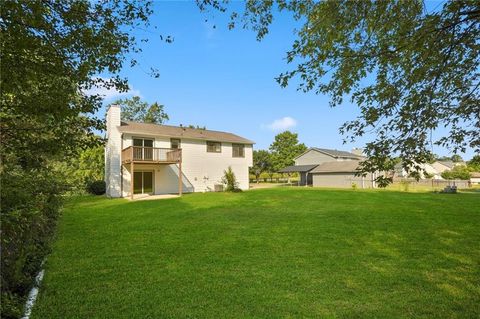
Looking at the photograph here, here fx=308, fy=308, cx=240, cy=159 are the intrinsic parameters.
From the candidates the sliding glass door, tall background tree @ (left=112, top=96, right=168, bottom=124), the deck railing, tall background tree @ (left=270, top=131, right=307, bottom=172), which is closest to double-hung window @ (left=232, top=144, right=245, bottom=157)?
the deck railing

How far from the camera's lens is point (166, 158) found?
2156 centimetres

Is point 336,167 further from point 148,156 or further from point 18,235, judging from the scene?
point 18,235

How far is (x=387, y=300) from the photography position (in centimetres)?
381

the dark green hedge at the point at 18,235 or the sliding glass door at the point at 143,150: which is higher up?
the sliding glass door at the point at 143,150

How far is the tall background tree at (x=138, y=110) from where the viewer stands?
35.3 metres

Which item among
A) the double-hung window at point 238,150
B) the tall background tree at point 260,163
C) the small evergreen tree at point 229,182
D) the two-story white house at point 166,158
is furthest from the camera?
the tall background tree at point 260,163

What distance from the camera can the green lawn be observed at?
362 centimetres

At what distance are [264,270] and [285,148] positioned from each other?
170ft

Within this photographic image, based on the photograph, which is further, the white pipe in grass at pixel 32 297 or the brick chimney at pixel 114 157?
the brick chimney at pixel 114 157

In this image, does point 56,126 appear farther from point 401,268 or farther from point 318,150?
point 318,150

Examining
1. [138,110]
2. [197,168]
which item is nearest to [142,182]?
[197,168]

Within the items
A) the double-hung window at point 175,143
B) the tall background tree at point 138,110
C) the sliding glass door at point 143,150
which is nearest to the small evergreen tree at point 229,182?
the double-hung window at point 175,143

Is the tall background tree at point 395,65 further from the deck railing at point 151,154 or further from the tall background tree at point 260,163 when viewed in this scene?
the tall background tree at point 260,163

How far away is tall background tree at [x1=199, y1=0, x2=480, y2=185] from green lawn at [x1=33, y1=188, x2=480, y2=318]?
162 centimetres
